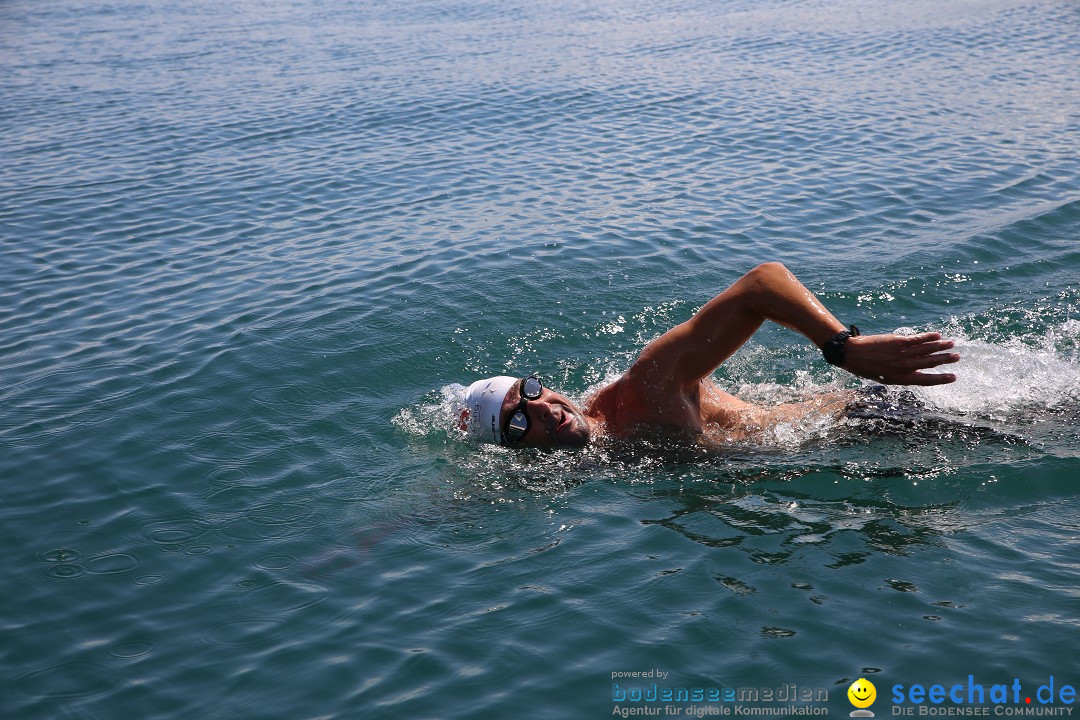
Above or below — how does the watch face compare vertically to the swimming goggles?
above

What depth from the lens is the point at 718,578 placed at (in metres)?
5.31

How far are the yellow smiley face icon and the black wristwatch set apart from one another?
1.68 meters

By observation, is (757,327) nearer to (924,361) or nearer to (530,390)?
(924,361)

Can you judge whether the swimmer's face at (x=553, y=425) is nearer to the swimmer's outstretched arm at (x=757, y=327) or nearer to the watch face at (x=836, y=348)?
the swimmer's outstretched arm at (x=757, y=327)

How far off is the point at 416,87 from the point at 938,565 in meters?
18.0

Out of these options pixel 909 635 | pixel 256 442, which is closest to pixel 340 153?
pixel 256 442

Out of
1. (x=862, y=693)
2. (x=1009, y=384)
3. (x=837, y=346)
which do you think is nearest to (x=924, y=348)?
(x=837, y=346)

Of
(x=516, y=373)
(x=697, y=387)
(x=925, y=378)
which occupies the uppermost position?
(x=925, y=378)

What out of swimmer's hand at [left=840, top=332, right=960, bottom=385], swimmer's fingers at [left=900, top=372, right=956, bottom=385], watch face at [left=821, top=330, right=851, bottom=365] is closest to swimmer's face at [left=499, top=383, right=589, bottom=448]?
watch face at [left=821, top=330, right=851, bottom=365]

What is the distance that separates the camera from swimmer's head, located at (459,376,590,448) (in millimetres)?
6703

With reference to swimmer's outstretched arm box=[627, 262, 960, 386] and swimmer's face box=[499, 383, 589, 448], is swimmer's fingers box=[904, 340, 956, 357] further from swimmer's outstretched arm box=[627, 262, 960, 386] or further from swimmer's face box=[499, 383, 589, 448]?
swimmer's face box=[499, 383, 589, 448]

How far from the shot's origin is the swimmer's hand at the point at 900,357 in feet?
16.2

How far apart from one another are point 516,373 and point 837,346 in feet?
12.4

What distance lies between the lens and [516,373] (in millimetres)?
8469
